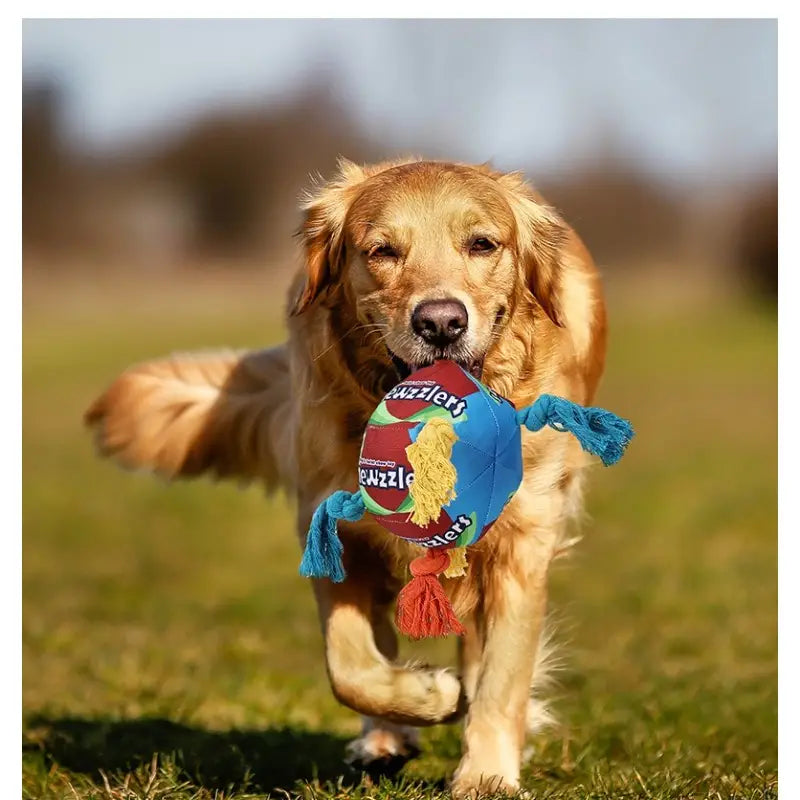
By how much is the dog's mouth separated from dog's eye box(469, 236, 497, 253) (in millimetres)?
346

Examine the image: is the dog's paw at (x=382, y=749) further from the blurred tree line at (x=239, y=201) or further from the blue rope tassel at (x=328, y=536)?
the blurred tree line at (x=239, y=201)

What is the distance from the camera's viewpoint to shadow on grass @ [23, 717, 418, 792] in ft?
14.7

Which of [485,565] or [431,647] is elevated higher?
[485,565]

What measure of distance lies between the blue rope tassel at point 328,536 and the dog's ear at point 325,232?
2.36 ft

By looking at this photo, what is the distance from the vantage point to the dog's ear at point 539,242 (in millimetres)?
4266

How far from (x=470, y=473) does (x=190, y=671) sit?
3415mm

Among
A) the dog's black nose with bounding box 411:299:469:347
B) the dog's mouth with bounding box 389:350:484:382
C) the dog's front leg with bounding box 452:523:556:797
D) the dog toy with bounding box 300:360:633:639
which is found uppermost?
the dog's black nose with bounding box 411:299:469:347

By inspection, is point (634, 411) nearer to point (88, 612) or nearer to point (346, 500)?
point (88, 612)

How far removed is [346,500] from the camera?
383 centimetres

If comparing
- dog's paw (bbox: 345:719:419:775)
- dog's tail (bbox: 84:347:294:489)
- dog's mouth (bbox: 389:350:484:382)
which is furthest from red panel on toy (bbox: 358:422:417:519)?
dog's tail (bbox: 84:347:294:489)

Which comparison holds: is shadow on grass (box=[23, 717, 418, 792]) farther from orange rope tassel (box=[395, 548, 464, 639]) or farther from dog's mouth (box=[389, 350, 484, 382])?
dog's mouth (box=[389, 350, 484, 382])

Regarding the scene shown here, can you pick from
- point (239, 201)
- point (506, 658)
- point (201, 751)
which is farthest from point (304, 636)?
point (239, 201)

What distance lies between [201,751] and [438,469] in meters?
1.82
